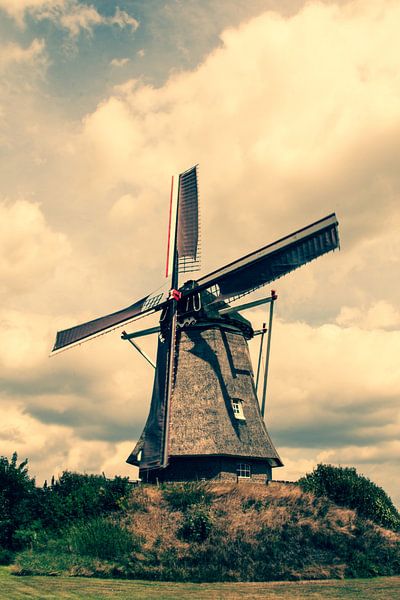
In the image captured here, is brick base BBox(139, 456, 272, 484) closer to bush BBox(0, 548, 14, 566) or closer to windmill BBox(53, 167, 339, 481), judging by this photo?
windmill BBox(53, 167, 339, 481)

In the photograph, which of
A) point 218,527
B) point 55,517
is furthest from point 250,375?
point 55,517

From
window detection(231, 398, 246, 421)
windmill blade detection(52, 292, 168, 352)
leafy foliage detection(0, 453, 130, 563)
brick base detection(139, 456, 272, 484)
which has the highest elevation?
windmill blade detection(52, 292, 168, 352)

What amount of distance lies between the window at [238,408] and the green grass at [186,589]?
12.3m

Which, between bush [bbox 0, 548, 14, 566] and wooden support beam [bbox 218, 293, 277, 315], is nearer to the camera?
bush [bbox 0, 548, 14, 566]

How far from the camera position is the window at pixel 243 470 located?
33.4 m

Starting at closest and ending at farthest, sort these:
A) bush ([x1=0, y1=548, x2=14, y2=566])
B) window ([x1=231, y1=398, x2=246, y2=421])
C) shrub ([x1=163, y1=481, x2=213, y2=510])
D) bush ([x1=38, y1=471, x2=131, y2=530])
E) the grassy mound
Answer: the grassy mound → bush ([x1=0, y1=548, x2=14, y2=566]) → bush ([x1=38, y1=471, x2=131, y2=530]) → shrub ([x1=163, y1=481, x2=213, y2=510]) → window ([x1=231, y1=398, x2=246, y2=421])

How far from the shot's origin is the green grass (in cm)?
1880

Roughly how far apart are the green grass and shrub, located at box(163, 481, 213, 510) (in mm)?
6930

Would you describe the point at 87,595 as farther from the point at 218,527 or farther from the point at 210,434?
the point at 210,434

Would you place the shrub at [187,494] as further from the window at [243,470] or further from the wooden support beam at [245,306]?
the wooden support beam at [245,306]

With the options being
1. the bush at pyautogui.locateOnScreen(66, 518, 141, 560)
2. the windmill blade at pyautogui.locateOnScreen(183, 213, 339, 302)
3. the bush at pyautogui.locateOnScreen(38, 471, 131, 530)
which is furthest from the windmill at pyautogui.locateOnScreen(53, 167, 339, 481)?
the bush at pyautogui.locateOnScreen(66, 518, 141, 560)

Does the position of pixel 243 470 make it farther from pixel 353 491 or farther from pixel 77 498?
pixel 77 498

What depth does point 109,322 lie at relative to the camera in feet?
120

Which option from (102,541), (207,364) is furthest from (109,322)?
(102,541)
